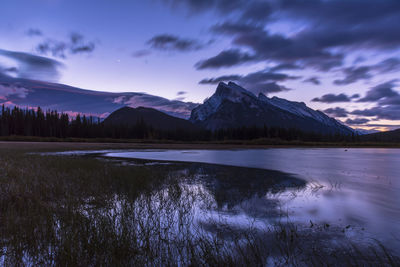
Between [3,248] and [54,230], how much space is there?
1.06 metres

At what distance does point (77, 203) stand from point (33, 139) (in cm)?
9792

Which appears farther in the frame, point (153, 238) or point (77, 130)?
point (77, 130)

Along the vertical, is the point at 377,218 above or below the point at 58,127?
below

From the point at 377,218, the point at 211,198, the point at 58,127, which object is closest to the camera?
the point at 377,218

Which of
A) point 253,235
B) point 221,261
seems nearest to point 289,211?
point 253,235

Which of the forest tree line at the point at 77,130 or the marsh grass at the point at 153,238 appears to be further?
the forest tree line at the point at 77,130

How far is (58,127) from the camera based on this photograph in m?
130

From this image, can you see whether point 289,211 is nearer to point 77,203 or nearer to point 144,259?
point 144,259

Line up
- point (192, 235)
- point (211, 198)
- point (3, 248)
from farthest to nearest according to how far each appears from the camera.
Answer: point (211, 198) < point (192, 235) < point (3, 248)

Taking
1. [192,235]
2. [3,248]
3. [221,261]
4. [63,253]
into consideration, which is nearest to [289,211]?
[192,235]

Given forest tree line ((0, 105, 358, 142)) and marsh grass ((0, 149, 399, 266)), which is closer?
marsh grass ((0, 149, 399, 266))

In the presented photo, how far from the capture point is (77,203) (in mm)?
8680

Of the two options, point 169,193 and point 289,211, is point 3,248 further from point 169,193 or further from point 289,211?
point 289,211

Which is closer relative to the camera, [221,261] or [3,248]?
[221,261]
